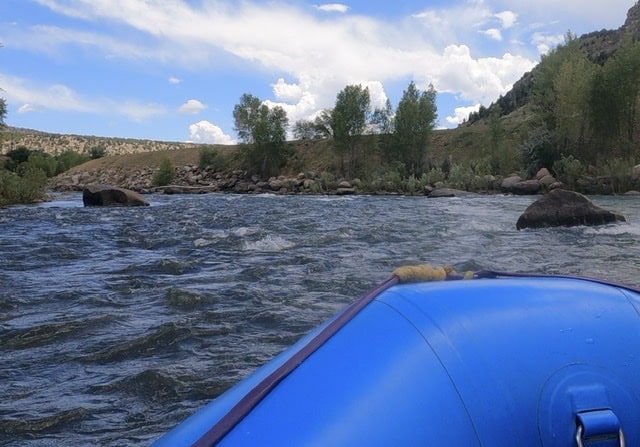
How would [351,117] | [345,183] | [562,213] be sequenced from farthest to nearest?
[351,117]
[345,183]
[562,213]

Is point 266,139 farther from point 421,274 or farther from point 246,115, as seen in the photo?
point 421,274

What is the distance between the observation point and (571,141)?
3306 cm

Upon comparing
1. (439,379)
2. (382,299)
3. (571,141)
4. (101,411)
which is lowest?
(101,411)

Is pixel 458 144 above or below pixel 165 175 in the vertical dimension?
above

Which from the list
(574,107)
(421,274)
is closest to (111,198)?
(421,274)

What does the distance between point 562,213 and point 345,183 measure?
2840cm

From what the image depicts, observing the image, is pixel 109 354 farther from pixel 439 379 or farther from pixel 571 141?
pixel 571 141

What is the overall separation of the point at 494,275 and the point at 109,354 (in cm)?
276

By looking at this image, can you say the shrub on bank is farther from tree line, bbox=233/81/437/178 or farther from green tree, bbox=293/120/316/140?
green tree, bbox=293/120/316/140

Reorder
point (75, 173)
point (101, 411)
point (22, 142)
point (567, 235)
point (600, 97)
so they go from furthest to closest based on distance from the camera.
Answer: point (22, 142) < point (75, 173) < point (600, 97) < point (567, 235) < point (101, 411)

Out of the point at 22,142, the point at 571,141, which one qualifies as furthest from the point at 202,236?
the point at 22,142

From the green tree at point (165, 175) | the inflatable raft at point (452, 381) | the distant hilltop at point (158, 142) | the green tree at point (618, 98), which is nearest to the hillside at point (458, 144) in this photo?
the distant hilltop at point (158, 142)

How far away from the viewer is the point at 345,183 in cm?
3891

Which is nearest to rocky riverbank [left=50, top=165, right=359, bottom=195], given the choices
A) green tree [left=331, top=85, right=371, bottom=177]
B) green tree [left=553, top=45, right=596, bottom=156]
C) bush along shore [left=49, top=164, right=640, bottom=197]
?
bush along shore [left=49, top=164, right=640, bottom=197]
